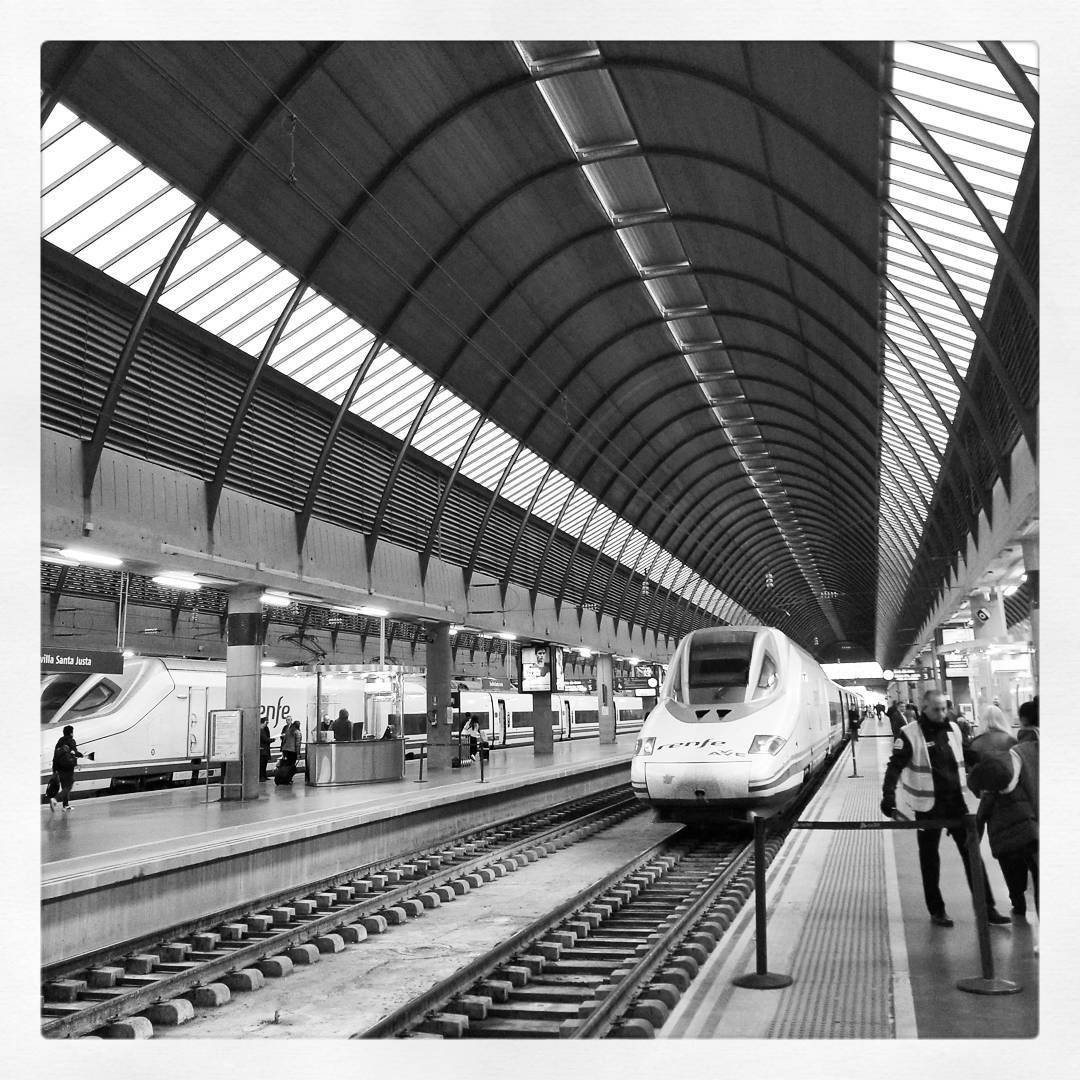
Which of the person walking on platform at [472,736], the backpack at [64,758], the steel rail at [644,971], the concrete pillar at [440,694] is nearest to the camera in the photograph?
the steel rail at [644,971]

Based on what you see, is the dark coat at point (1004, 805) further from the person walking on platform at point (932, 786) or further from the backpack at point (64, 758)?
the backpack at point (64, 758)

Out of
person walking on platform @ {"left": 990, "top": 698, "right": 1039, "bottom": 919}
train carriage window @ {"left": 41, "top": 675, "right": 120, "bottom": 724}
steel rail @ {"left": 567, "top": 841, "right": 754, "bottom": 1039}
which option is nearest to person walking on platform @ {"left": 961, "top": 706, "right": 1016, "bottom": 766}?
person walking on platform @ {"left": 990, "top": 698, "right": 1039, "bottom": 919}

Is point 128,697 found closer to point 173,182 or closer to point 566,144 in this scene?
point 173,182

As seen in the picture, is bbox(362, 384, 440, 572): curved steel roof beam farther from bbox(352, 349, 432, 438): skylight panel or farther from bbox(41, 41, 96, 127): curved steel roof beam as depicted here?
bbox(41, 41, 96, 127): curved steel roof beam

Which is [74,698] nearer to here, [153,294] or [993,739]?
[153,294]

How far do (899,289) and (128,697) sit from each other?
21.0m

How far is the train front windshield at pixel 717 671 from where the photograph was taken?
52.8ft

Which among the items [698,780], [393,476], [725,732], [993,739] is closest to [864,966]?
[993,739]

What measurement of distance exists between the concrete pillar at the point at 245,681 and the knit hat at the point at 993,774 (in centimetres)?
1482

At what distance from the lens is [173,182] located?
631 inches

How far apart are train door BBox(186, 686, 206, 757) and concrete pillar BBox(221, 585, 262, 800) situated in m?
5.53

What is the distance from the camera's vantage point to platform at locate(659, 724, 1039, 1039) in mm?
6684

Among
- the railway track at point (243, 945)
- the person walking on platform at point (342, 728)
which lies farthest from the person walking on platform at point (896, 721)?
the person walking on platform at point (342, 728)
